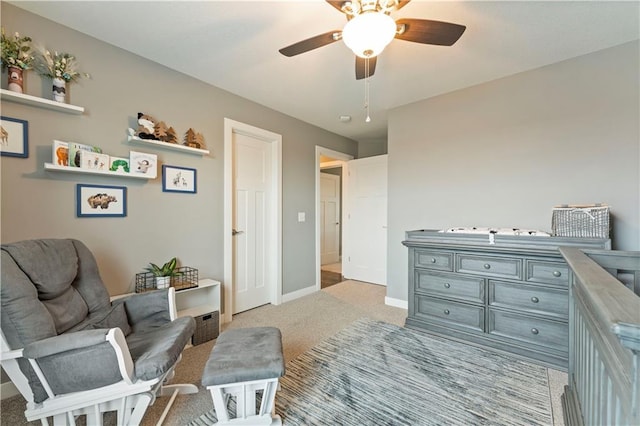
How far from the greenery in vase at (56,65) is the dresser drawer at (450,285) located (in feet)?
10.9

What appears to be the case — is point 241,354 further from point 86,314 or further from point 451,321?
point 451,321

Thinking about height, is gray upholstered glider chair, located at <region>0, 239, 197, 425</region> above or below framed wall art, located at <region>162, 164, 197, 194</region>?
below

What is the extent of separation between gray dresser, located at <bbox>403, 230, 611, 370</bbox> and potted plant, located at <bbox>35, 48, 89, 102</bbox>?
3.13 meters

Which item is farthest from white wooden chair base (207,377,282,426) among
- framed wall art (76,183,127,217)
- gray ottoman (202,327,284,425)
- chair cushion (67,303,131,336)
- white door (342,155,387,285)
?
white door (342,155,387,285)

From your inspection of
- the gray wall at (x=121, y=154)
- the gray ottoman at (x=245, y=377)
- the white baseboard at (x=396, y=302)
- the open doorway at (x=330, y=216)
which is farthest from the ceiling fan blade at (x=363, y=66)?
the open doorway at (x=330, y=216)

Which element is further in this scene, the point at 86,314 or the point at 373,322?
the point at 373,322

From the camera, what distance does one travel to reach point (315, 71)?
252 centimetres

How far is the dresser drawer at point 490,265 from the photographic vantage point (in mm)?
2213

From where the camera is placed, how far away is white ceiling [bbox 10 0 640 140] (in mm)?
1751

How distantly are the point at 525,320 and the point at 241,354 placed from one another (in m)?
2.21

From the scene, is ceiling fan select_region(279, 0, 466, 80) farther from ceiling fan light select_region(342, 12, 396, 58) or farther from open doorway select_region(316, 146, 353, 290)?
open doorway select_region(316, 146, 353, 290)

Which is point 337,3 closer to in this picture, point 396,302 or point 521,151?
point 521,151

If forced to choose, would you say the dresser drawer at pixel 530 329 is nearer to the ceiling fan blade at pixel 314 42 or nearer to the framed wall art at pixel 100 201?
the ceiling fan blade at pixel 314 42

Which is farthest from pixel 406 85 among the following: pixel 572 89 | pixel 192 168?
pixel 192 168
